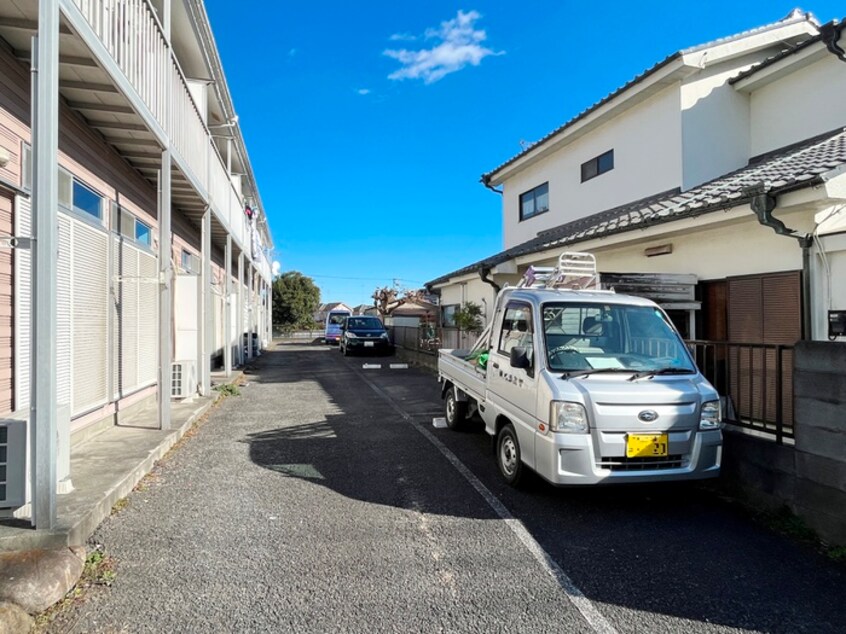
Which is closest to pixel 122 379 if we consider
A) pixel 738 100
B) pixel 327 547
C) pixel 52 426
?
pixel 52 426

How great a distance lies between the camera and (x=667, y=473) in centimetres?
402

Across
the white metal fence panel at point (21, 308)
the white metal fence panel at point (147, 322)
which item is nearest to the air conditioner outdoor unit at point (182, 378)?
the white metal fence panel at point (147, 322)

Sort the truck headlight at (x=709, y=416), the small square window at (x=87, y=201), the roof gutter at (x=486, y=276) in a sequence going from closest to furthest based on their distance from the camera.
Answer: the truck headlight at (x=709, y=416), the small square window at (x=87, y=201), the roof gutter at (x=486, y=276)

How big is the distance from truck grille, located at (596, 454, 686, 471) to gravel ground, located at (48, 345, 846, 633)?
47 centimetres

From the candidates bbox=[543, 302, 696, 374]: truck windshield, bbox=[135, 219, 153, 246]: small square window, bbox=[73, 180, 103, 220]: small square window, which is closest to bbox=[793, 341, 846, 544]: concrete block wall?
bbox=[543, 302, 696, 374]: truck windshield

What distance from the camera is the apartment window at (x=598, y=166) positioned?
11.2 metres

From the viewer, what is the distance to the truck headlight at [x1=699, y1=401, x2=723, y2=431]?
413cm

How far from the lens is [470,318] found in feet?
45.5

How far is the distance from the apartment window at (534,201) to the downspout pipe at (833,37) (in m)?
6.88

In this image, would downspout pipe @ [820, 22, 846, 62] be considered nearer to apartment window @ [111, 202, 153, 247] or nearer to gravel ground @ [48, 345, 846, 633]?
gravel ground @ [48, 345, 846, 633]

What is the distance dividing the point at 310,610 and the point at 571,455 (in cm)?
217

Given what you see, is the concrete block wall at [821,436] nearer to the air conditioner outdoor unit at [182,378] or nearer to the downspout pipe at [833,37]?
the downspout pipe at [833,37]

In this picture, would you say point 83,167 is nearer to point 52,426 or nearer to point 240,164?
point 52,426

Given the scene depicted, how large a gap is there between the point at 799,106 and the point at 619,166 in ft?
10.6
